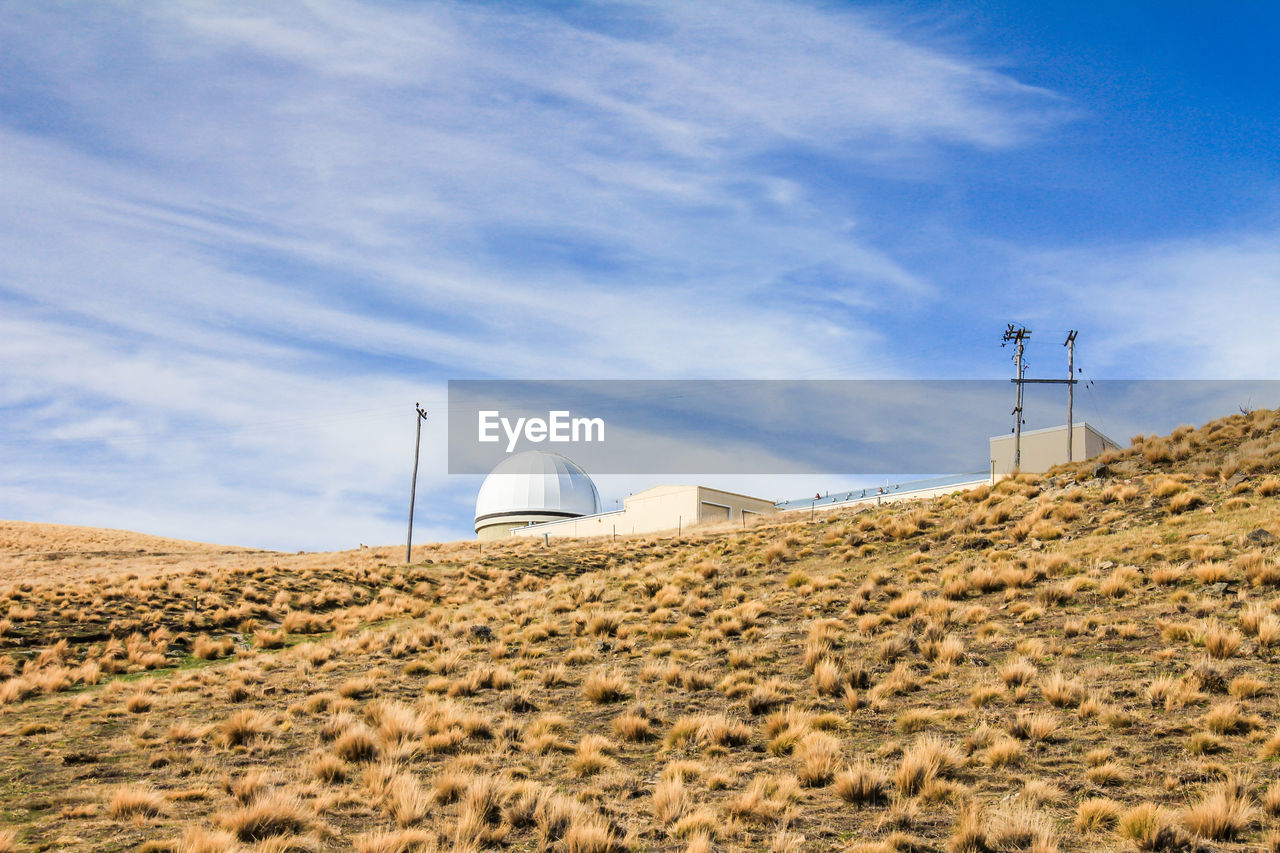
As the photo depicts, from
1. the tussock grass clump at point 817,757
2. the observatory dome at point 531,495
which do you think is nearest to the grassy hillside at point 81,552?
the observatory dome at point 531,495

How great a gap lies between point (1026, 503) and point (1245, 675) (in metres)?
14.9

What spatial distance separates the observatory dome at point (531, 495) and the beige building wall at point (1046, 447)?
35817 mm

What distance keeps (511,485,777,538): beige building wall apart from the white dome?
5.44m

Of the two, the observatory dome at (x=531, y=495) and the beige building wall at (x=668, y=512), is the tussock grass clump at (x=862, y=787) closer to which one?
the beige building wall at (x=668, y=512)

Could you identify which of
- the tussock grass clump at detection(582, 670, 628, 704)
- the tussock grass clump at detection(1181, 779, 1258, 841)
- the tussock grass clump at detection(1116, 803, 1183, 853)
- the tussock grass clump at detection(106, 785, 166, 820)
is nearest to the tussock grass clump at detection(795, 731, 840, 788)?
the tussock grass clump at detection(1116, 803, 1183, 853)

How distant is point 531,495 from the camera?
7256 cm

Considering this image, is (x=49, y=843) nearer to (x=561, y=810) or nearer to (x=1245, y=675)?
(x=561, y=810)

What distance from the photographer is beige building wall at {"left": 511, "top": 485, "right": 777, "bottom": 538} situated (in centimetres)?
5859

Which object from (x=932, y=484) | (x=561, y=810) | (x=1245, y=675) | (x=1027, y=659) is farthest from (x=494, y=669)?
(x=932, y=484)

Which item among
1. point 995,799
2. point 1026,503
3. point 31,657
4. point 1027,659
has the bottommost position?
point 31,657

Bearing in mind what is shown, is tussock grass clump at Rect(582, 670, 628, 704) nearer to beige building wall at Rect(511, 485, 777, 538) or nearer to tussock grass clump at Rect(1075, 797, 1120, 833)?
tussock grass clump at Rect(1075, 797, 1120, 833)

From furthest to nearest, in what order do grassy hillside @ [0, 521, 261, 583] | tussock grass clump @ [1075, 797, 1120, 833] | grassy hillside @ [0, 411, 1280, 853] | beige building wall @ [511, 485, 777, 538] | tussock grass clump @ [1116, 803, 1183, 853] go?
beige building wall @ [511, 485, 777, 538] < grassy hillside @ [0, 521, 261, 583] < grassy hillside @ [0, 411, 1280, 853] < tussock grass clump @ [1075, 797, 1120, 833] < tussock grass clump @ [1116, 803, 1183, 853]

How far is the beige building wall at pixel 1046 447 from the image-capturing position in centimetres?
4853

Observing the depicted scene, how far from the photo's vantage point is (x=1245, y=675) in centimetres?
994
